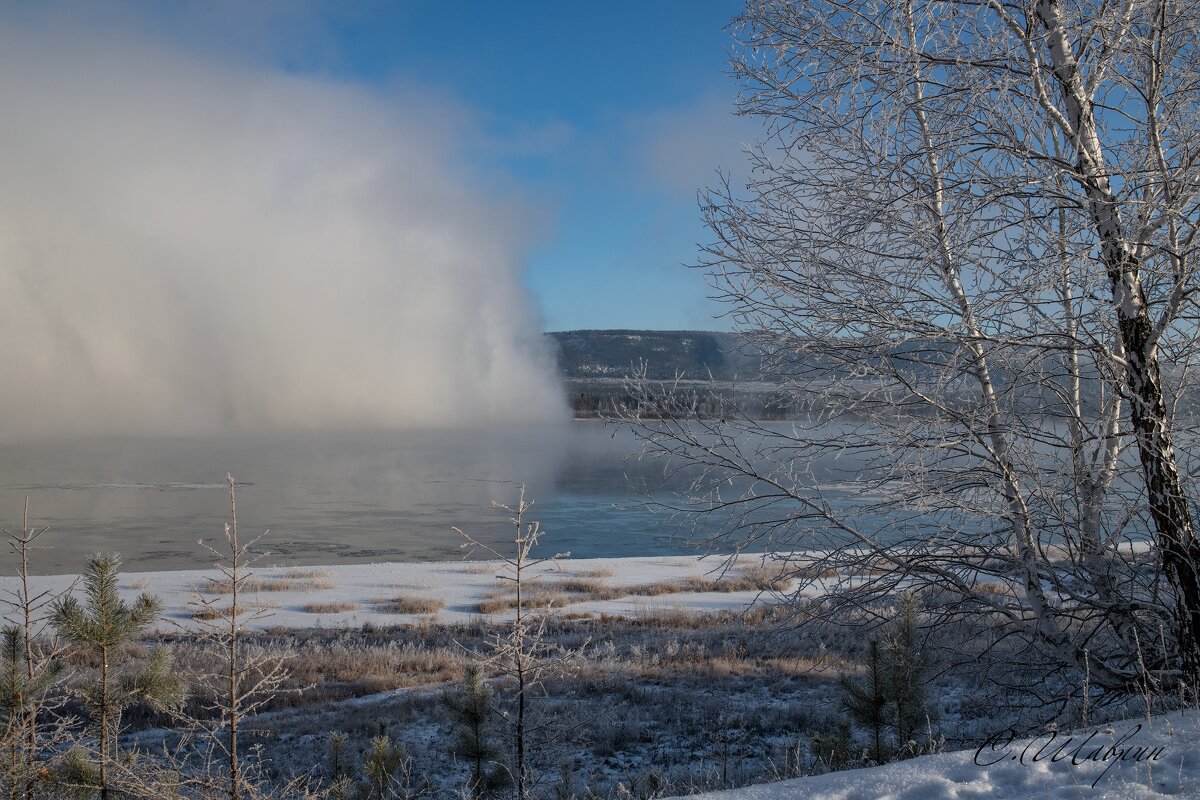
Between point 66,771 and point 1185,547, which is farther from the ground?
point 1185,547

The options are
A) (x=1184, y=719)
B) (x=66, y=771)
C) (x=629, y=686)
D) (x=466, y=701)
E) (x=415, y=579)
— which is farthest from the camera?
(x=415, y=579)

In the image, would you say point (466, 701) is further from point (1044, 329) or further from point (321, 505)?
point (321, 505)

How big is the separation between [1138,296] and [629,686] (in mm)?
7545

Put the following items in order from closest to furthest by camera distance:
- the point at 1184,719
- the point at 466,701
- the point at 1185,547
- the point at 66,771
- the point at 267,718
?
the point at 1184,719
the point at 1185,547
the point at 66,771
the point at 466,701
the point at 267,718

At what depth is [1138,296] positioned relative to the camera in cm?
390

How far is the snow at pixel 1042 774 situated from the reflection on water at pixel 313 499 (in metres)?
9.12

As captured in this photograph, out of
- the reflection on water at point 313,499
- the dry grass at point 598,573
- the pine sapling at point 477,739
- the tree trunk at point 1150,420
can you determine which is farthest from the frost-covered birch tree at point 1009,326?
the dry grass at point 598,573

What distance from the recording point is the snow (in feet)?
9.21

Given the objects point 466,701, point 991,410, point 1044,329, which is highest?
point 1044,329

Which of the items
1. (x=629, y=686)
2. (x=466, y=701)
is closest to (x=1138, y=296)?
(x=466, y=701)

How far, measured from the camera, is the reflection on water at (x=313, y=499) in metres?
25.5

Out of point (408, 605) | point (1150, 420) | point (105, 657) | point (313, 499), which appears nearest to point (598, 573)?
point (408, 605)

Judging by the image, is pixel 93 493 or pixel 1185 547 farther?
pixel 93 493

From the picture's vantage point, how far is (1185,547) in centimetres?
384
